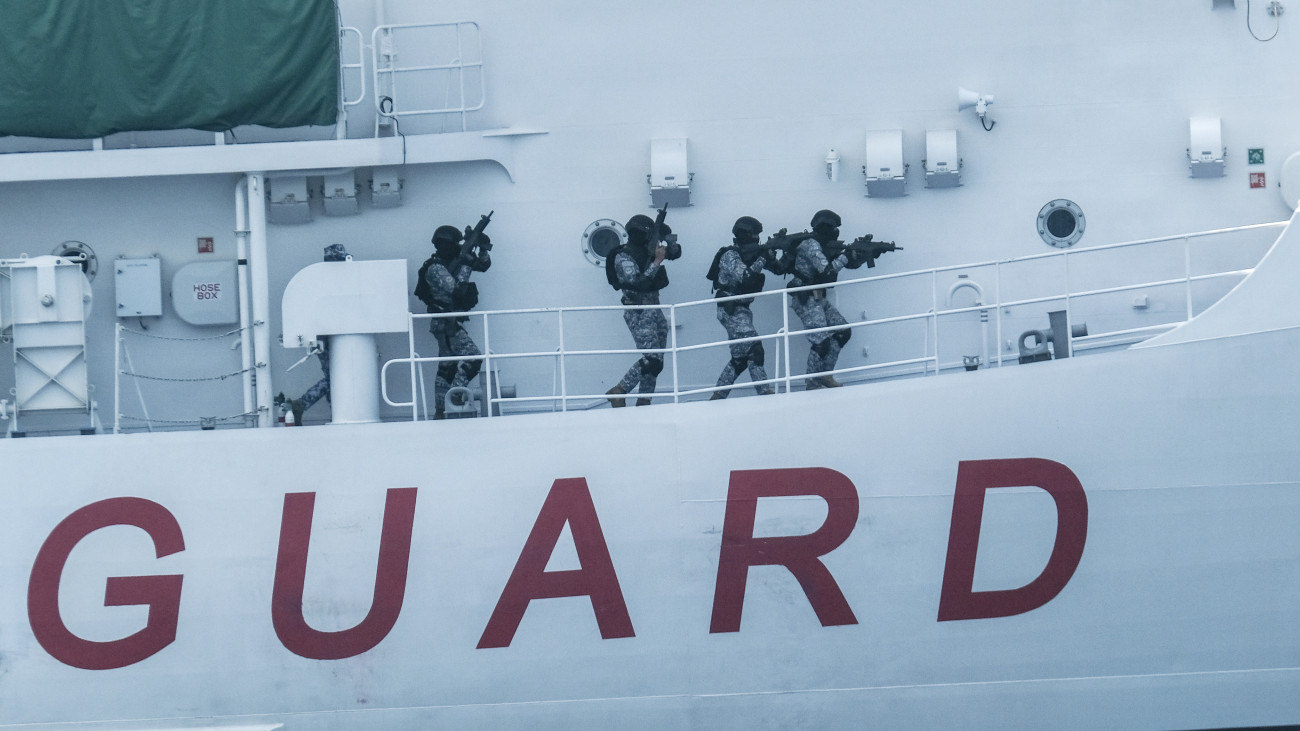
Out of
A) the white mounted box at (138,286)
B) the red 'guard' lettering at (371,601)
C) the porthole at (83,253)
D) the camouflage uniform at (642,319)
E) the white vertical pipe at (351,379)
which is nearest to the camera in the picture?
the red 'guard' lettering at (371,601)

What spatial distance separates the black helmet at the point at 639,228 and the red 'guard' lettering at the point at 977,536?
2.53m

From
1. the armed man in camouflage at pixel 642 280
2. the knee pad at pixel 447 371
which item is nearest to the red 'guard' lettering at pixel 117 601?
the knee pad at pixel 447 371

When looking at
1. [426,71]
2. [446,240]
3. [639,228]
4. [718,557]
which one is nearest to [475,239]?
[446,240]

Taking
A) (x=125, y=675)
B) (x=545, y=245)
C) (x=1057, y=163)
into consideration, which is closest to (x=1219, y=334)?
(x=1057, y=163)

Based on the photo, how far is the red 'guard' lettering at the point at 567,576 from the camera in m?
7.26

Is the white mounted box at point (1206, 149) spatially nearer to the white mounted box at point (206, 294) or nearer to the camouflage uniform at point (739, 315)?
the camouflage uniform at point (739, 315)

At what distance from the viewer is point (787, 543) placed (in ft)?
23.6

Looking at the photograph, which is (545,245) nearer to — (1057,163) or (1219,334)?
(1057,163)

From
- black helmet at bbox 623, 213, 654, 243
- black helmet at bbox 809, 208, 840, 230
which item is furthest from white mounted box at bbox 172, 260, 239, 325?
black helmet at bbox 809, 208, 840, 230

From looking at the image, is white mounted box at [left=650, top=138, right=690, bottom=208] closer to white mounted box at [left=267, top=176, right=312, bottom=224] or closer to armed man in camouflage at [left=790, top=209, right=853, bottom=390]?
armed man in camouflage at [left=790, top=209, right=853, bottom=390]

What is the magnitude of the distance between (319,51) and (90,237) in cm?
212

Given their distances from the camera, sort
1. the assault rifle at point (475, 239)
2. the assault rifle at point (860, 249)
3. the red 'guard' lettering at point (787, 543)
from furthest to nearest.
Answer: the assault rifle at point (475, 239), the assault rifle at point (860, 249), the red 'guard' lettering at point (787, 543)

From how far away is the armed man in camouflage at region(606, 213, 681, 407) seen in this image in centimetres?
827

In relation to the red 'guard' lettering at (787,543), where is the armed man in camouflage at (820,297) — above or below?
above
